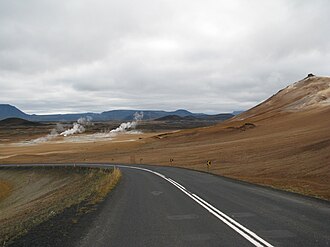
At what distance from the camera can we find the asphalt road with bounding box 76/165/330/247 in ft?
26.5

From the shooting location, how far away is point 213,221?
10.2m

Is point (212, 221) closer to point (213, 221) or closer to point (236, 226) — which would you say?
point (213, 221)

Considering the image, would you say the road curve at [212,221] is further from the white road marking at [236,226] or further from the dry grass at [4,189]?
the dry grass at [4,189]

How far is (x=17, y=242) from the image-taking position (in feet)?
28.1

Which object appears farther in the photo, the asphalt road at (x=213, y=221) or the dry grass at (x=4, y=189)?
the dry grass at (x=4, y=189)

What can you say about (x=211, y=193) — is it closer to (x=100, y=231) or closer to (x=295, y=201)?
(x=295, y=201)

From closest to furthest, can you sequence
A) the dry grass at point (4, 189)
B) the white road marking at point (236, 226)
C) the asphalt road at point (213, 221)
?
the white road marking at point (236, 226) → the asphalt road at point (213, 221) → the dry grass at point (4, 189)

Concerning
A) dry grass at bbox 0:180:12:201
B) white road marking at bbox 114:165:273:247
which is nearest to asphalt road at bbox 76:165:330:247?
white road marking at bbox 114:165:273:247

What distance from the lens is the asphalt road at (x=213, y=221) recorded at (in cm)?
806

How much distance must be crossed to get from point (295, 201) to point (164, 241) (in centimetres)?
696

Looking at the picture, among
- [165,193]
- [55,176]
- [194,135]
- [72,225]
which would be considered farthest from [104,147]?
[72,225]

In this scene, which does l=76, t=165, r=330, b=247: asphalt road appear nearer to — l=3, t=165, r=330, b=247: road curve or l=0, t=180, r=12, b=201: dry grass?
l=3, t=165, r=330, b=247: road curve

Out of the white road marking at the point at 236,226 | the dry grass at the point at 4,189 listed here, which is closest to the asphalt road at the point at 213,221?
the white road marking at the point at 236,226

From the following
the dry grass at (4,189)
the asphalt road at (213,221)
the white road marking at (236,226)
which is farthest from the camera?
the dry grass at (4,189)
